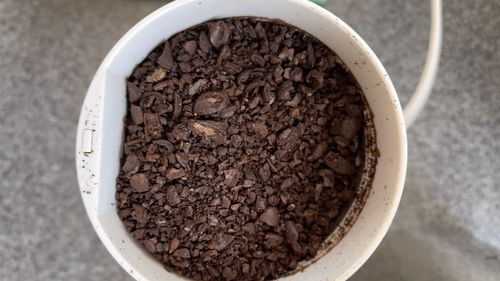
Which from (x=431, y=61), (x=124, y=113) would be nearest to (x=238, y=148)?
(x=124, y=113)

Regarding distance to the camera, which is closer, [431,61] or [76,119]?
[431,61]

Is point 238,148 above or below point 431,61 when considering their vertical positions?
below

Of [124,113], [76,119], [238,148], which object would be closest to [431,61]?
[238,148]

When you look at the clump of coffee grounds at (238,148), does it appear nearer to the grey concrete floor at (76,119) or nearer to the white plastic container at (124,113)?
the white plastic container at (124,113)

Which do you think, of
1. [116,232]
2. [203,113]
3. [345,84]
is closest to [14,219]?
[116,232]

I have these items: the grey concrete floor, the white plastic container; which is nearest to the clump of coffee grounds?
the white plastic container

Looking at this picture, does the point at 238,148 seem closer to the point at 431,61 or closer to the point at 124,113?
the point at 124,113
